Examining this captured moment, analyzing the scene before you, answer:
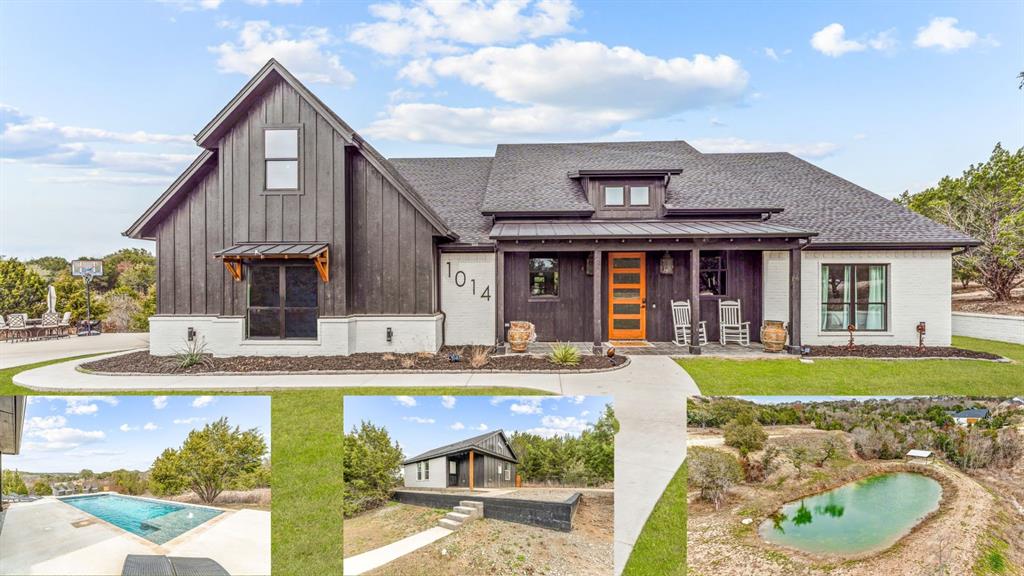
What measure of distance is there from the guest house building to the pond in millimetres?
8113

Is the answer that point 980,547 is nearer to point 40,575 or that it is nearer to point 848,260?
point 40,575

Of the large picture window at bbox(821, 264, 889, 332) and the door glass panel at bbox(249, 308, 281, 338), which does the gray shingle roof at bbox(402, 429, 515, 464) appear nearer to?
the door glass panel at bbox(249, 308, 281, 338)

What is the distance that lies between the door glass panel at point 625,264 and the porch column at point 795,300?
12.0 feet

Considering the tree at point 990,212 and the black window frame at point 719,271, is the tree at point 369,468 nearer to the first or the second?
the black window frame at point 719,271

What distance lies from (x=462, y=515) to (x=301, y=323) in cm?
955

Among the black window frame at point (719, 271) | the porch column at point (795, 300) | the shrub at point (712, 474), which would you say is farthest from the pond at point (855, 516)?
the black window frame at point (719, 271)

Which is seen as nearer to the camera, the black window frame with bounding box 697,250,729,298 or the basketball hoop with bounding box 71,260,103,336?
the black window frame with bounding box 697,250,729,298

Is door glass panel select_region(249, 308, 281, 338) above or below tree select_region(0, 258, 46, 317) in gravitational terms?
below

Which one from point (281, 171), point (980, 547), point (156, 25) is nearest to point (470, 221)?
point (281, 171)

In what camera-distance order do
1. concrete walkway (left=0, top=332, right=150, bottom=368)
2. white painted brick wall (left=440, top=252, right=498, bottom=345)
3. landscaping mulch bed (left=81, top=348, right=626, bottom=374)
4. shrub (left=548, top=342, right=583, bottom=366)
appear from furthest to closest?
white painted brick wall (left=440, top=252, right=498, bottom=345) < concrete walkway (left=0, top=332, right=150, bottom=368) < shrub (left=548, top=342, right=583, bottom=366) < landscaping mulch bed (left=81, top=348, right=626, bottom=374)

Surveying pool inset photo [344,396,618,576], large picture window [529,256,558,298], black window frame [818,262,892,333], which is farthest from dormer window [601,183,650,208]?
pool inset photo [344,396,618,576]

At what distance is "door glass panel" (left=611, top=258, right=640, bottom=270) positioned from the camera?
1299 centimetres

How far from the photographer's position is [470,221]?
13875 mm

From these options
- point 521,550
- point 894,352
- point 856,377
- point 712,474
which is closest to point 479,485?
point 521,550
